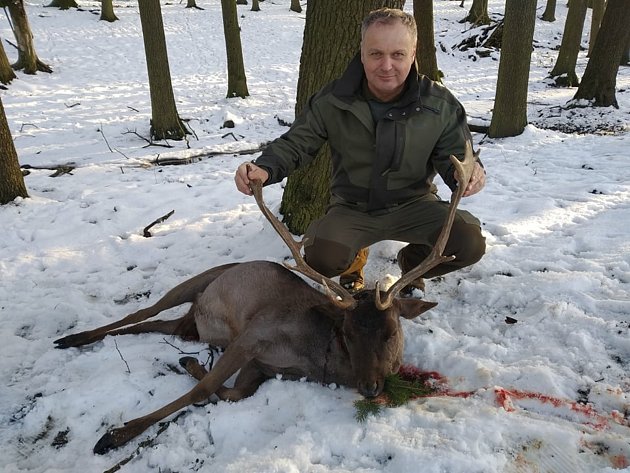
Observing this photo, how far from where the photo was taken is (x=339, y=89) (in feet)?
11.9

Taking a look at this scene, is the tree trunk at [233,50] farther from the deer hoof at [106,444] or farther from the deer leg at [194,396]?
the deer hoof at [106,444]

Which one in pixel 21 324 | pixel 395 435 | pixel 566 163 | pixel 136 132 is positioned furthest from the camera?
pixel 136 132

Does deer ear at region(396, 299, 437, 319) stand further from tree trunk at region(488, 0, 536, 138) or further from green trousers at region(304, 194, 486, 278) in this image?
tree trunk at region(488, 0, 536, 138)

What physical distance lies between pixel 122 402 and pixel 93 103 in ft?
34.8

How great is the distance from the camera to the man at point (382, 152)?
3.37 meters

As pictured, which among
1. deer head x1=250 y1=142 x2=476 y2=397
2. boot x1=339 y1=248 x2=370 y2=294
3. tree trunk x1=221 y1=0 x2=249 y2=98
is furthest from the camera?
tree trunk x1=221 y1=0 x2=249 y2=98

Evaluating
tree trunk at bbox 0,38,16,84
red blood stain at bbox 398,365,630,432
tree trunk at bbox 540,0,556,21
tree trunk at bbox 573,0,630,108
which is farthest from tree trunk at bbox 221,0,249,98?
tree trunk at bbox 540,0,556,21

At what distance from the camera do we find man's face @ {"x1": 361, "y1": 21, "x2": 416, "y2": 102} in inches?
128

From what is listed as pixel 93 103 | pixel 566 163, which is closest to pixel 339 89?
pixel 566 163

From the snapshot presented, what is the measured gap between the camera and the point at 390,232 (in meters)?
3.91

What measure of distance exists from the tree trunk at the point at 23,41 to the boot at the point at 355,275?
13795mm

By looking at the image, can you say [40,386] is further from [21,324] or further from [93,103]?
[93,103]

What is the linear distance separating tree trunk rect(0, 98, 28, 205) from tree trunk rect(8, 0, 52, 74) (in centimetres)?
982

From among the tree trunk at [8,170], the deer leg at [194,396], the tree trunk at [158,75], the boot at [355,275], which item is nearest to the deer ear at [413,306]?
the boot at [355,275]
